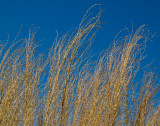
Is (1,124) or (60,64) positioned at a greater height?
(60,64)

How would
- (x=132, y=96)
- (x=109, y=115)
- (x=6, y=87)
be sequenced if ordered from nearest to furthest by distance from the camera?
(x=109, y=115) → (x=6, y=87) → (x=132, y=96)

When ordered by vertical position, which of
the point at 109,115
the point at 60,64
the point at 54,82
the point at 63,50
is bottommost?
the point at 109,115

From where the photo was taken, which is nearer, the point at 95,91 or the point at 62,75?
the point at 62,75

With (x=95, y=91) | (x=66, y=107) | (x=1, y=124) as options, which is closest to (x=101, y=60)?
(x=95, y=91)

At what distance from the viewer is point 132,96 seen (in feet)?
11.1

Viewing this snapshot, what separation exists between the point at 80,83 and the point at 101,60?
40 centimetres

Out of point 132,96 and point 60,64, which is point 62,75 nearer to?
point 60,64

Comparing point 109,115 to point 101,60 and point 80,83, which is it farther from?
point 101,60

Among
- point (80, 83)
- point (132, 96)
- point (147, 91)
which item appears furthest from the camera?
point (147, 91)

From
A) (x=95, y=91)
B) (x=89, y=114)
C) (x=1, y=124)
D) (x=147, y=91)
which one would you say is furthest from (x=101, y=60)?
(x=1, y=124)

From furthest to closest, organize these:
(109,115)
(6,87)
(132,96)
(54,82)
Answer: (132,96), (6,87), (109,115), (54,82)

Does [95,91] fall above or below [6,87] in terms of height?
below

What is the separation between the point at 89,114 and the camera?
285cm

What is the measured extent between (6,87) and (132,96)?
66.8 inches
